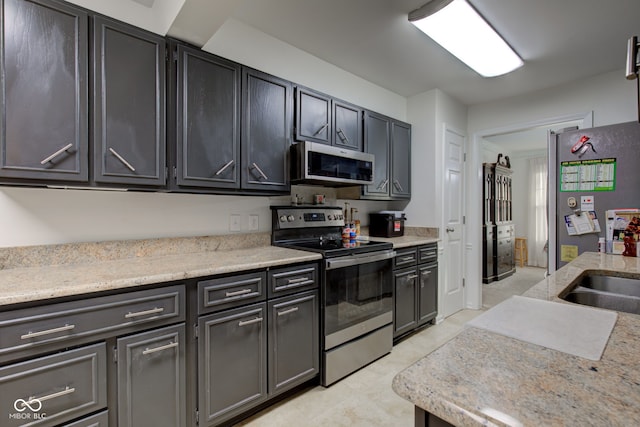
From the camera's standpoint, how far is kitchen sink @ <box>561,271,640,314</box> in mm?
1291

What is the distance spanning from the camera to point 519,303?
103 cm

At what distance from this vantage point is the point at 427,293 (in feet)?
9.91

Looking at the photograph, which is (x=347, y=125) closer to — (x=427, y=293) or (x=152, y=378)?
(x=427, y=293)

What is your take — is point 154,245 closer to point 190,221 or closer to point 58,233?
point 190,221

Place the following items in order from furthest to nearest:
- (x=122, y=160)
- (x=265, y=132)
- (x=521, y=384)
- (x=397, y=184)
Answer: (x=397, y=184)
(x=265, y=132)
(x=122, y=160)
(x=521, y=384)

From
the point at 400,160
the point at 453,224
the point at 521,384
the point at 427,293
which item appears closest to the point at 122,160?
the point at 521,384

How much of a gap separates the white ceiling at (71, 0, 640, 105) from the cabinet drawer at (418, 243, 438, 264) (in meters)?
1.66

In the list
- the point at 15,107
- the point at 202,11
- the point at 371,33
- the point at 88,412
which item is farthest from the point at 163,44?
the point at 88,412

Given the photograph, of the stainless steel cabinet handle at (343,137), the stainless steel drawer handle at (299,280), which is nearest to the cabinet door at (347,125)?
the stainless steel cabinet handle at (343,137)

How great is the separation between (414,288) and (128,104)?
2614 mm

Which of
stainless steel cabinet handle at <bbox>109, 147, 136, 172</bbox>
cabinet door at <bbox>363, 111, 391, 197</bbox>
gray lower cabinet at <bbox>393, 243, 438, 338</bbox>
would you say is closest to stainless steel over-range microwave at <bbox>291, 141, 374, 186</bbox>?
cabinet door at <bbox>363, 111, 391, 197</bbox>

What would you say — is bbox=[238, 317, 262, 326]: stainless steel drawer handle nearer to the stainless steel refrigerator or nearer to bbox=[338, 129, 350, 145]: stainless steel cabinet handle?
bbox=[338, 129, 350, 145]: stainless steel cabinet handle

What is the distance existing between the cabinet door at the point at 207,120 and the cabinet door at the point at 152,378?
0.83 metres

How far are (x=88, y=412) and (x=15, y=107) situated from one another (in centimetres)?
130
